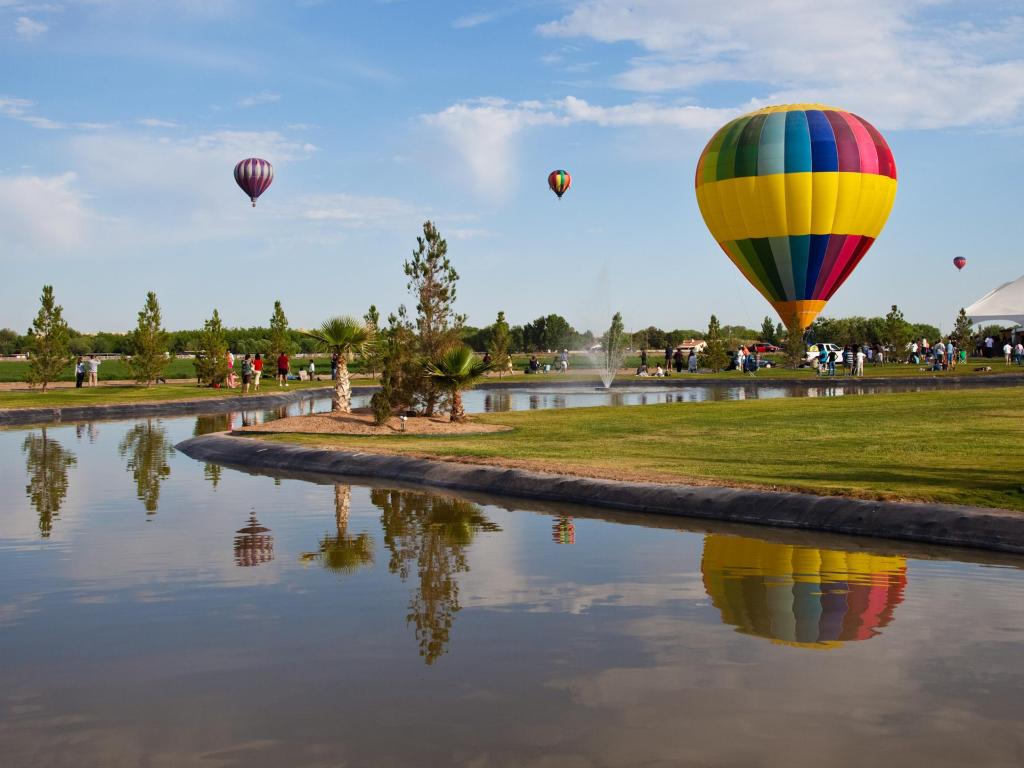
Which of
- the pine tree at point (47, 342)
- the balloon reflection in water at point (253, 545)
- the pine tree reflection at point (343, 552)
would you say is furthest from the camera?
the pine tree at point (47, 342)

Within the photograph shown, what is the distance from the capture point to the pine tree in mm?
46656

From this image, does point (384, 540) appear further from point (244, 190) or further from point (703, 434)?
point (244, 190)

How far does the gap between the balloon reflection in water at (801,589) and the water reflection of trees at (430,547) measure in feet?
6.99

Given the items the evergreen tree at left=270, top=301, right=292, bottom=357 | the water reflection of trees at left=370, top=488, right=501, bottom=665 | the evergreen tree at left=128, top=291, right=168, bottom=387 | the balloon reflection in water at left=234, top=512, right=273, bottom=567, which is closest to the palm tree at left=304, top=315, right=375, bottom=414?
the water reflection of trees at left=370, top=488, right=501, bottom=665

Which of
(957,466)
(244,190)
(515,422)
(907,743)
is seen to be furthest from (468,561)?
(244,190)

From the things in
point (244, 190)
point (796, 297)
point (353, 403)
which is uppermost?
point (244, 190)

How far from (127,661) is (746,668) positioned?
3.90 m

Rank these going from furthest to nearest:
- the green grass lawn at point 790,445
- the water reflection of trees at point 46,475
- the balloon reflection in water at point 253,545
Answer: the green grass lawn at point 790,445 → the water reflection of trees at point 46,475 → the balloon reflection in water at point 253,545

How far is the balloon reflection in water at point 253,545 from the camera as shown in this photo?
396 inches

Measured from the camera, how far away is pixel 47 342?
→ 46.8 meters

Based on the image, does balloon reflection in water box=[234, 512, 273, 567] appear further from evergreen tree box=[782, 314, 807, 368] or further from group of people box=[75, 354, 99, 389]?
evergreen tree box=[782, 314, 807, 368]

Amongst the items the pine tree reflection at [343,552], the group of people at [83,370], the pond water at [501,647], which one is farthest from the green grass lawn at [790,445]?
the group of people at [83,370]

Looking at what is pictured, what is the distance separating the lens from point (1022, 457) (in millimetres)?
15969

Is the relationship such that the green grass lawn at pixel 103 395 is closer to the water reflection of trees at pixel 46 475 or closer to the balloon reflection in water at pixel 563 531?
the water reflection of trees at pixel 46 475
